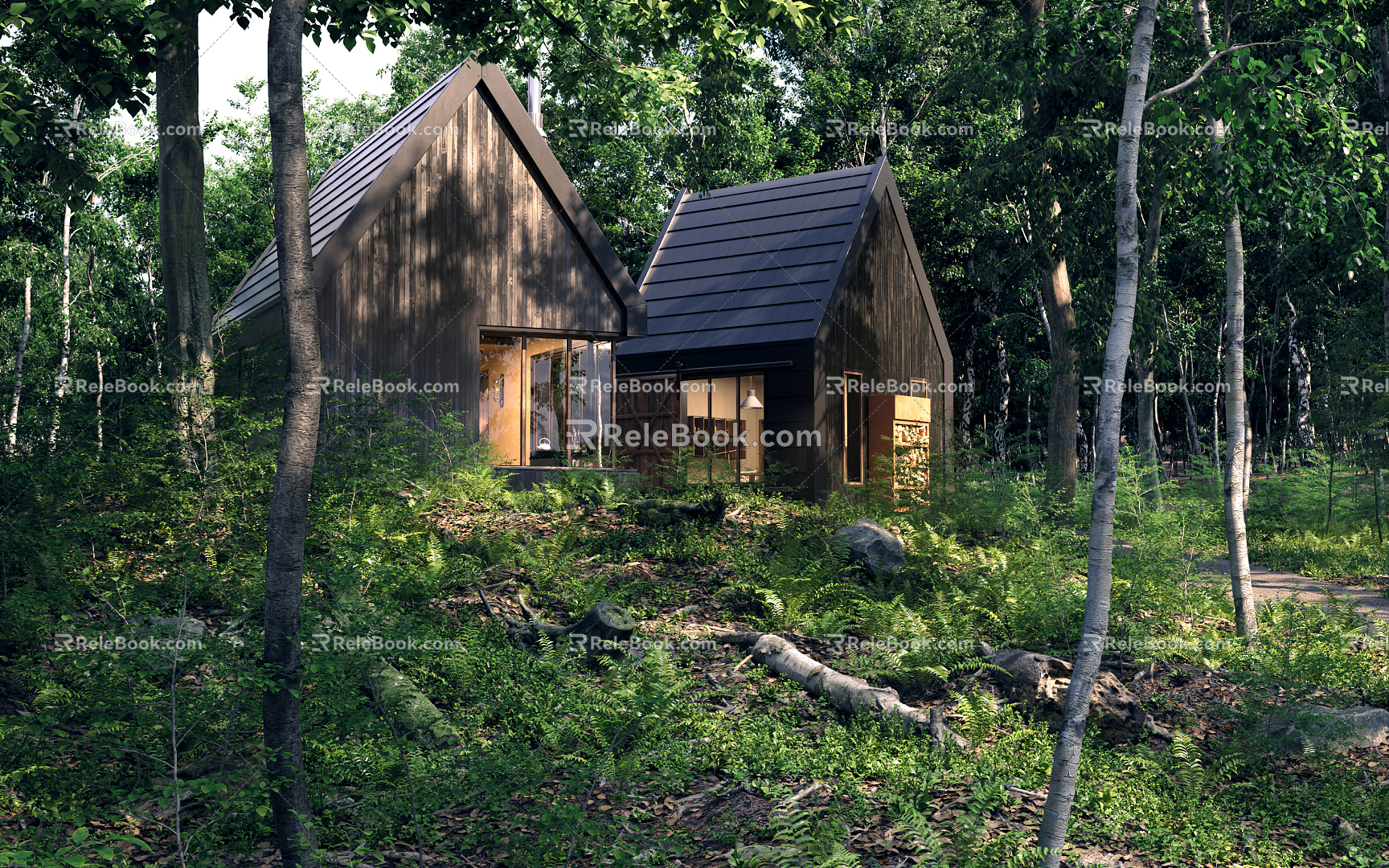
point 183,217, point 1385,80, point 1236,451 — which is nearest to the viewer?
point 1236,451

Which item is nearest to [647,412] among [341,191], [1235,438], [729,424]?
[729,424]

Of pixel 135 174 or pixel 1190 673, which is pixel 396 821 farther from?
pixel 135 174

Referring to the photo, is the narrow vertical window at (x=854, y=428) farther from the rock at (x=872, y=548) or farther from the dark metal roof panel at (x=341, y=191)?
the dark metal roof panel at (x=341, y=191)

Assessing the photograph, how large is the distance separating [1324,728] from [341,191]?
55.8ft

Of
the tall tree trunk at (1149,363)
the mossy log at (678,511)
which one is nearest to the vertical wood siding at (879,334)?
the tall tree trunk at (1149,363)

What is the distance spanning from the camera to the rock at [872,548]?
40.2 ft

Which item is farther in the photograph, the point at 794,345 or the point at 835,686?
the point at 794,345

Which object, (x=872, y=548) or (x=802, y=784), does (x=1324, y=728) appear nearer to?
(x=802, y=784)

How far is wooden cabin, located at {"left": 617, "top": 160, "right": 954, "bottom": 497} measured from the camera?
18656 mm

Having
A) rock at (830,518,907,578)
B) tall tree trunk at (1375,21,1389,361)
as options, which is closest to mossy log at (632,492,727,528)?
rock at (830,518,907,578)

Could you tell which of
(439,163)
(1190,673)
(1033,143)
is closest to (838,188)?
(1033,143)

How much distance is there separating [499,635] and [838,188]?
1511 centimetres

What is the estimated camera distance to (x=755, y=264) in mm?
21141

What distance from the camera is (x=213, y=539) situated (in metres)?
9.27
